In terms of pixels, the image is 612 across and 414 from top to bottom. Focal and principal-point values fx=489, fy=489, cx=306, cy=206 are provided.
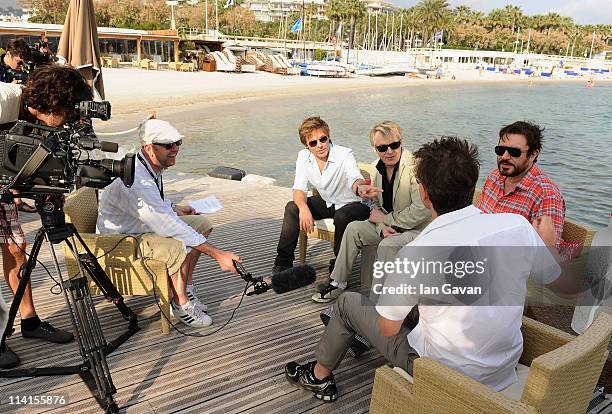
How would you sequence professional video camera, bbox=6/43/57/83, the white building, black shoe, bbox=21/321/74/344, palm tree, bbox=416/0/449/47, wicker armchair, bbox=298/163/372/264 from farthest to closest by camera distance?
the white building < palm tree, bbox=416/0/449/47 < professional video camera, bbox=6/43/57/83 < wicker armchair, bbox=298/163/372/264 < black shoe, bbox=21/321/74/344

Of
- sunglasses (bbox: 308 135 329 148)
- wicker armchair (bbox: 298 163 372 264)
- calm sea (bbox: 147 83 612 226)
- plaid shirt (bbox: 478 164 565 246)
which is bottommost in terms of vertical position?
calm sea (bbox: 147 83 612 226)

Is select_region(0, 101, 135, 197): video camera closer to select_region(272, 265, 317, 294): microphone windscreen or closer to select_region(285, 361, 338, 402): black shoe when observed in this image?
select_region(272, 265, 317, 294): microphone windscreen

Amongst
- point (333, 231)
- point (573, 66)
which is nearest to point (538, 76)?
point (573, 66)

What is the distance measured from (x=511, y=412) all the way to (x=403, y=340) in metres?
0.72

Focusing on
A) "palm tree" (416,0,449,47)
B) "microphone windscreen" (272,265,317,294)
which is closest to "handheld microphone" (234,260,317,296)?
"microphone windscreen" (272,265,317,294)

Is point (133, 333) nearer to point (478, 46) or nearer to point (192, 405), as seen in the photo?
point (192, 405)

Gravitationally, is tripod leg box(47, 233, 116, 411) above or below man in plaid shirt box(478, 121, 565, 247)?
below

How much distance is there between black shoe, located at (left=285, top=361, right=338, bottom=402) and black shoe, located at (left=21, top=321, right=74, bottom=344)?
5.06 ft

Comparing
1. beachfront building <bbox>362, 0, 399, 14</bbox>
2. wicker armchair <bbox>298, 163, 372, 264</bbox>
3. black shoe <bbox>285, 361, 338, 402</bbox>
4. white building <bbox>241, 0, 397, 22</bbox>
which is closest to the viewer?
black shoe <bbox>285, 361, 338, 402</bbox>

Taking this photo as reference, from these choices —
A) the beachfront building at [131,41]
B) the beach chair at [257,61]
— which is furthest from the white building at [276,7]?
the beachfront building at [131,41]

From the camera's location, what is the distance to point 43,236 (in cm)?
263

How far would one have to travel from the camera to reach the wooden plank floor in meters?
2.73

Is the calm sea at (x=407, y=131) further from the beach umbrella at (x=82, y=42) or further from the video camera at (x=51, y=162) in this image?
the beach umbrella at (x=82, y=42)

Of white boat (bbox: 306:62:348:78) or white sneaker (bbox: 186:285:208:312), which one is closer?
white sneaker (bbox: 186:285:208:312)
